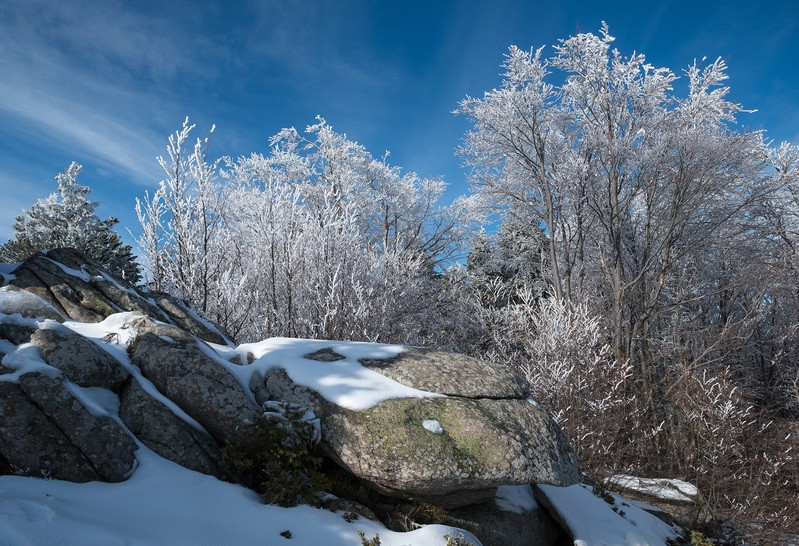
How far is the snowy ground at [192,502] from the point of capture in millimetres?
2691

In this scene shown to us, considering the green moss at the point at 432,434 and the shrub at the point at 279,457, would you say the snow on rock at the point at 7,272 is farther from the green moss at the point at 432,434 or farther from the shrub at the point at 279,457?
the green moss at the point at 432,434

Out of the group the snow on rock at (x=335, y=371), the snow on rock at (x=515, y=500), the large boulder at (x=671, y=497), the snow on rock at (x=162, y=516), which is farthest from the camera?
the large boulder at (x=671, y=497)

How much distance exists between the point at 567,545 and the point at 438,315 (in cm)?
1092

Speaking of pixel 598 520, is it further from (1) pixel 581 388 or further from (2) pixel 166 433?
(2) pixel 166 433

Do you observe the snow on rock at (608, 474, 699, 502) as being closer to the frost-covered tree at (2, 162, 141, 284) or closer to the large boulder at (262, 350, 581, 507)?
the large boulder at (262, 350, 581, 507)

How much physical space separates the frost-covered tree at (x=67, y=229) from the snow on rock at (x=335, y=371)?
57.5 feet

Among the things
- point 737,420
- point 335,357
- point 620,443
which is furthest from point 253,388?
point 737,420

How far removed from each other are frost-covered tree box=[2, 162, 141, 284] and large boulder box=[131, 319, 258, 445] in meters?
17.5

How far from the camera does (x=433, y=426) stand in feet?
12.9

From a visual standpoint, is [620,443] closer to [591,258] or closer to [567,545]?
[567,545]

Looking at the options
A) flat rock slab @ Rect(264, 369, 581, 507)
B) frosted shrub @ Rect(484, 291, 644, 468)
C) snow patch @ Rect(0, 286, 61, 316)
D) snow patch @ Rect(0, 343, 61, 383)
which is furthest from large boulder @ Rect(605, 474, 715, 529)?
snow patch @ Rect(0, 286, 61, 316)

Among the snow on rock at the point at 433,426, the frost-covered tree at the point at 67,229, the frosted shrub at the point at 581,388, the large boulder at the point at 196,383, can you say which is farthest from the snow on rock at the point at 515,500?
the frost-covered tree at the point at 67,229

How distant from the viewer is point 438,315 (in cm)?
1606

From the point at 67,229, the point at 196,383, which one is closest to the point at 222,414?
the point at 196,383
